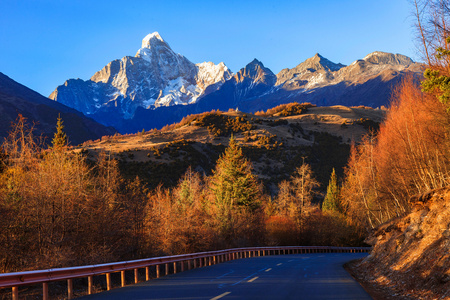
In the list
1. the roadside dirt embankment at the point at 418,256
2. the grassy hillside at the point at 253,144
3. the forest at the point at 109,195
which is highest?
the grassy hillside at the point at 253,144

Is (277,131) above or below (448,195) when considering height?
above

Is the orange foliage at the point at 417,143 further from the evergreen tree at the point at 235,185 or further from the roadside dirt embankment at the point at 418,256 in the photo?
the evergreen tree at the point at 235,185

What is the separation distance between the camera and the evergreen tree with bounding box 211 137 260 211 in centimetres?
4453

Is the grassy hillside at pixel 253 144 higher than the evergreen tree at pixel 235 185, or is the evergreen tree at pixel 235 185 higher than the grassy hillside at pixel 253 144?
the grassy hillside at pixel 253 144

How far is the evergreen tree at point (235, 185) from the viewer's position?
44.5 meters

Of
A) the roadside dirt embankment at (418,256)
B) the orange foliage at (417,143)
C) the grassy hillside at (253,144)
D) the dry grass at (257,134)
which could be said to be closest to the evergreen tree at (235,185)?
the orange foliage at (417,143)

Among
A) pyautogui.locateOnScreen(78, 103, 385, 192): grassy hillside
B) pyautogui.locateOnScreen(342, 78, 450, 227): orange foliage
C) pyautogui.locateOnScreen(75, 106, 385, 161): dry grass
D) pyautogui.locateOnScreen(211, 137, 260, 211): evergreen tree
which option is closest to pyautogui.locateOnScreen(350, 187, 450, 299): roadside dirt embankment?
pyautogui.locateOnScreen(342, 78, 450, 227): orange foliage

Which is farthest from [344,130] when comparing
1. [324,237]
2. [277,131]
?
[324,237]

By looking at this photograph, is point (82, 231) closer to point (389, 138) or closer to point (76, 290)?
point (76, 290)

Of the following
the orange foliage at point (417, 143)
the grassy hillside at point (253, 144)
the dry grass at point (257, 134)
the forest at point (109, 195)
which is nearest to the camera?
the forest at point (109, 195)

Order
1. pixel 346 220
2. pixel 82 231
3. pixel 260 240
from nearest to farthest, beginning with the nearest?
1. pixel 82 231
2. pixel 260 240
3. pixel 346 220

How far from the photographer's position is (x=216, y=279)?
14.7 m

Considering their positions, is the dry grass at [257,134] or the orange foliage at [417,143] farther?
the dry grass at [257,134]

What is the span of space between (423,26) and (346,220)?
47.0 meters
